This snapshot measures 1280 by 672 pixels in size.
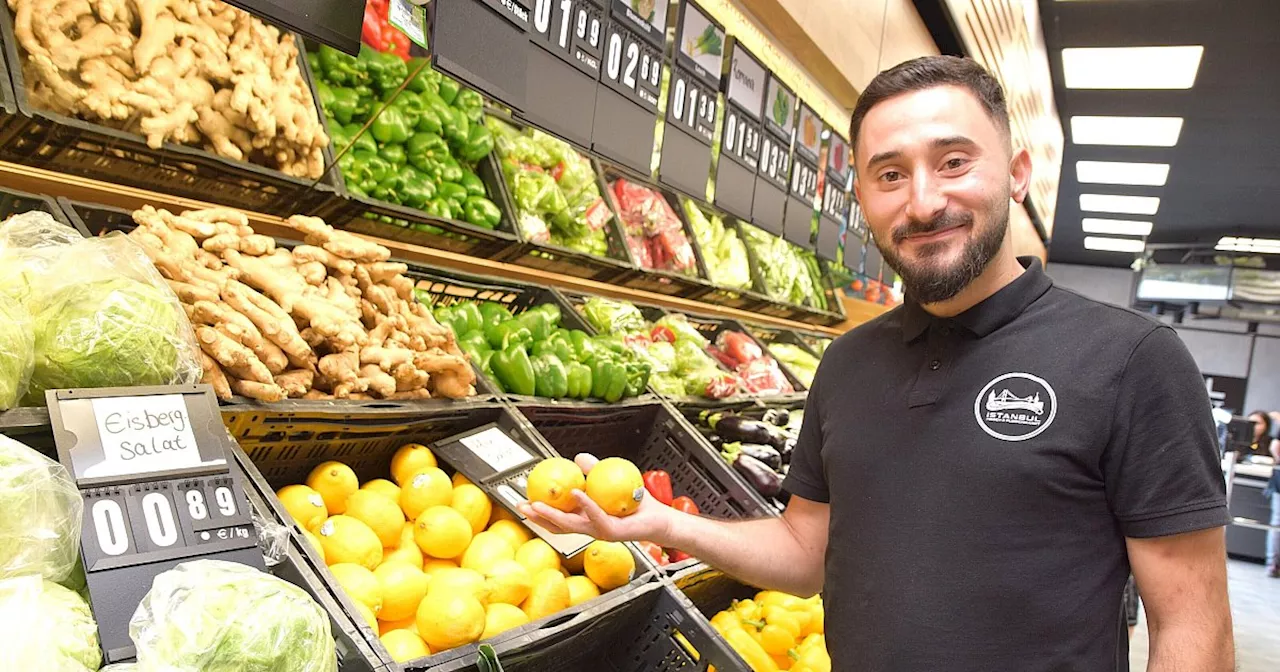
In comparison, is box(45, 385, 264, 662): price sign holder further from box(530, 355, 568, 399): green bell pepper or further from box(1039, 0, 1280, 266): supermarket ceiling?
box(1039, 0, 1280, 266): supermarket ceiling

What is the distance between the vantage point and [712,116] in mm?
3275

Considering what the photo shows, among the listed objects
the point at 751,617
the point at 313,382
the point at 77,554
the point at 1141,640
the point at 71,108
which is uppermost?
the point at 71,108

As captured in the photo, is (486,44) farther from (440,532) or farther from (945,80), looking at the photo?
(440,532)

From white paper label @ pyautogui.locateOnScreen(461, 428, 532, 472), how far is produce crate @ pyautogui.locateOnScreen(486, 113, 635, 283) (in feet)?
3.44

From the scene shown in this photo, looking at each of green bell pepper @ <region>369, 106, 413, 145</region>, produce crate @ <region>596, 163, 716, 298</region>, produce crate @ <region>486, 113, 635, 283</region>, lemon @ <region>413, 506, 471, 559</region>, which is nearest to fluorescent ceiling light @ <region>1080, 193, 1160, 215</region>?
produce crate @ <region>596, 163, 716, 298</region>

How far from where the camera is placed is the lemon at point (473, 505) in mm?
2064

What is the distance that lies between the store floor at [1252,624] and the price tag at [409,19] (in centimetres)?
578

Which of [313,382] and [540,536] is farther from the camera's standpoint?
[540,536]

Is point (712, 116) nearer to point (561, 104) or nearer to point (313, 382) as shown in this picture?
point (561, 104)

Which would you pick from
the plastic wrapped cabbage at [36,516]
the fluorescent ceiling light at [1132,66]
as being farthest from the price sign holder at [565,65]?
the fluorescent ceiling light at [1132,66]

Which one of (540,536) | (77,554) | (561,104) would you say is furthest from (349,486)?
(561,104)

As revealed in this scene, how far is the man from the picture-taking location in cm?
144

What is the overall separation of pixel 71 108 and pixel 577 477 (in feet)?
4.46

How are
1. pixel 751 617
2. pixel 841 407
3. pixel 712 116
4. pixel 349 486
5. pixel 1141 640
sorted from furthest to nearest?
pixel 1141 640, pixel 712 116, pixel 751 617, pixel 349 486, pixel 841 407
